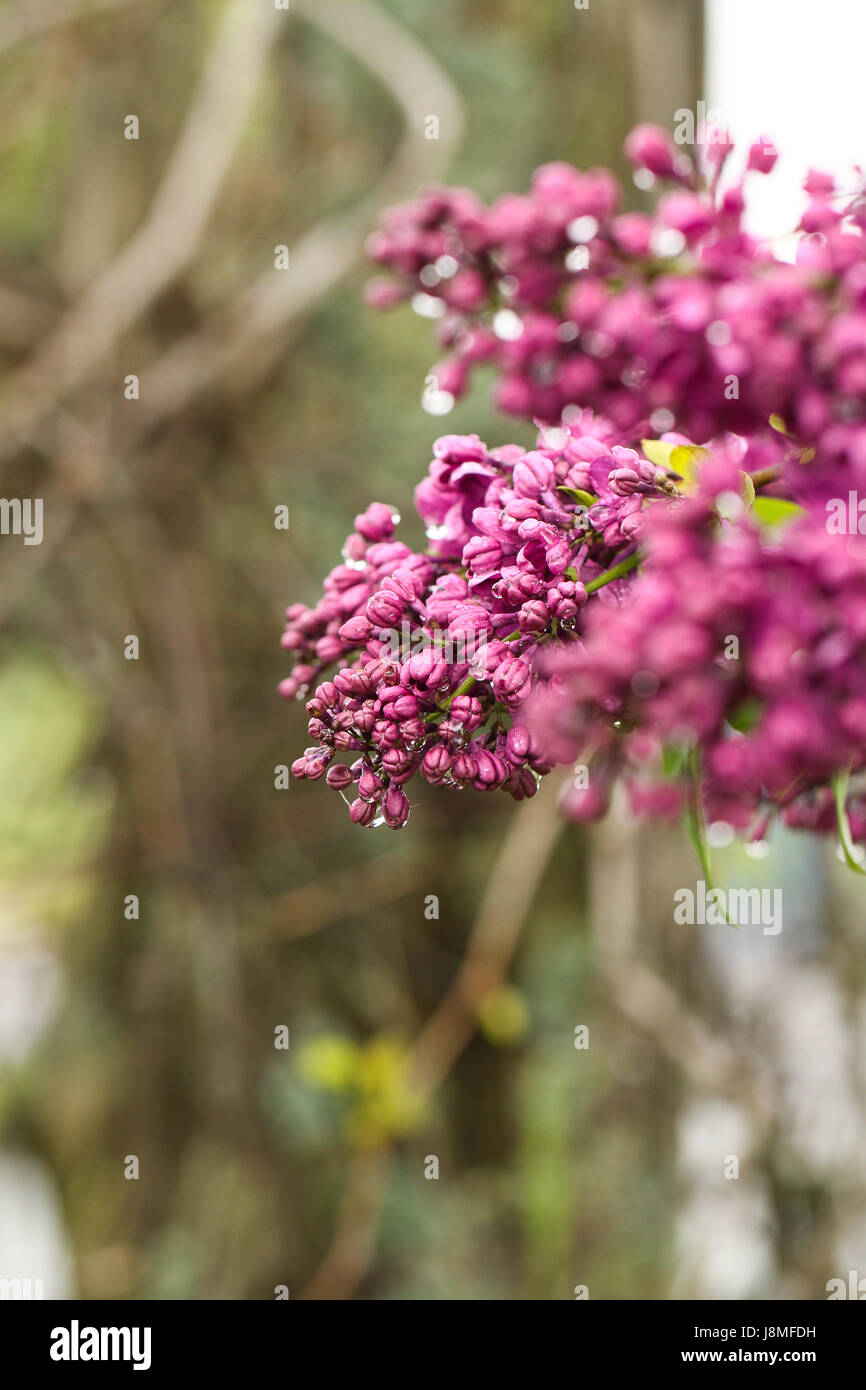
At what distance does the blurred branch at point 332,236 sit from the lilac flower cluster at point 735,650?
3.46 ft

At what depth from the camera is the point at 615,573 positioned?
40 centimetres

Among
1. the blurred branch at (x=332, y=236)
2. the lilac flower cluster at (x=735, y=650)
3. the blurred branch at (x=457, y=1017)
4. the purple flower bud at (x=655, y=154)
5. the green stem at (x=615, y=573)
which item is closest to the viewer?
the lilac flower cluster at (x=735, y=650)

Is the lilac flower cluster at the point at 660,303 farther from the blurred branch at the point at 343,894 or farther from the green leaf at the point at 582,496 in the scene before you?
the blurred branch at the point at 343,894

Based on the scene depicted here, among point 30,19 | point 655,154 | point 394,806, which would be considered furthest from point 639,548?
point 30,19

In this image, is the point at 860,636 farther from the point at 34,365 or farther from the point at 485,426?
the point at 34,365

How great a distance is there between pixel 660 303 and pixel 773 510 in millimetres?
110

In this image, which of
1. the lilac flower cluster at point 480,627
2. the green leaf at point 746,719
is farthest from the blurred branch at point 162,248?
the green leaf at point 746,719

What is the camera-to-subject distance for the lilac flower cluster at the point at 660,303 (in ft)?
1.23

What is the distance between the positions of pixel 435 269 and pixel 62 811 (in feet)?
3.83

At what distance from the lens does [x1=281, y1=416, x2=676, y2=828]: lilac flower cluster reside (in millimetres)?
396

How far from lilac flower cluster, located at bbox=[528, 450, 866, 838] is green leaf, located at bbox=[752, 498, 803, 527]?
9 cm

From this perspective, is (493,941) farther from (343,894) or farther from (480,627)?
(480,627)

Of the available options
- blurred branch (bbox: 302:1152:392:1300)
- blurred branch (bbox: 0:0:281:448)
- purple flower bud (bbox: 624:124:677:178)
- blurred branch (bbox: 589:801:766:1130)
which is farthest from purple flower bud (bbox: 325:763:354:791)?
blurred branch (bbox: 302:1152:392:1300)

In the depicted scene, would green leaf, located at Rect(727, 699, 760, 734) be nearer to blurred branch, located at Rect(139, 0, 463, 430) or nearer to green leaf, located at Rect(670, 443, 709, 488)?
green leaf, located at Rect(670, 443, 709, 488)
